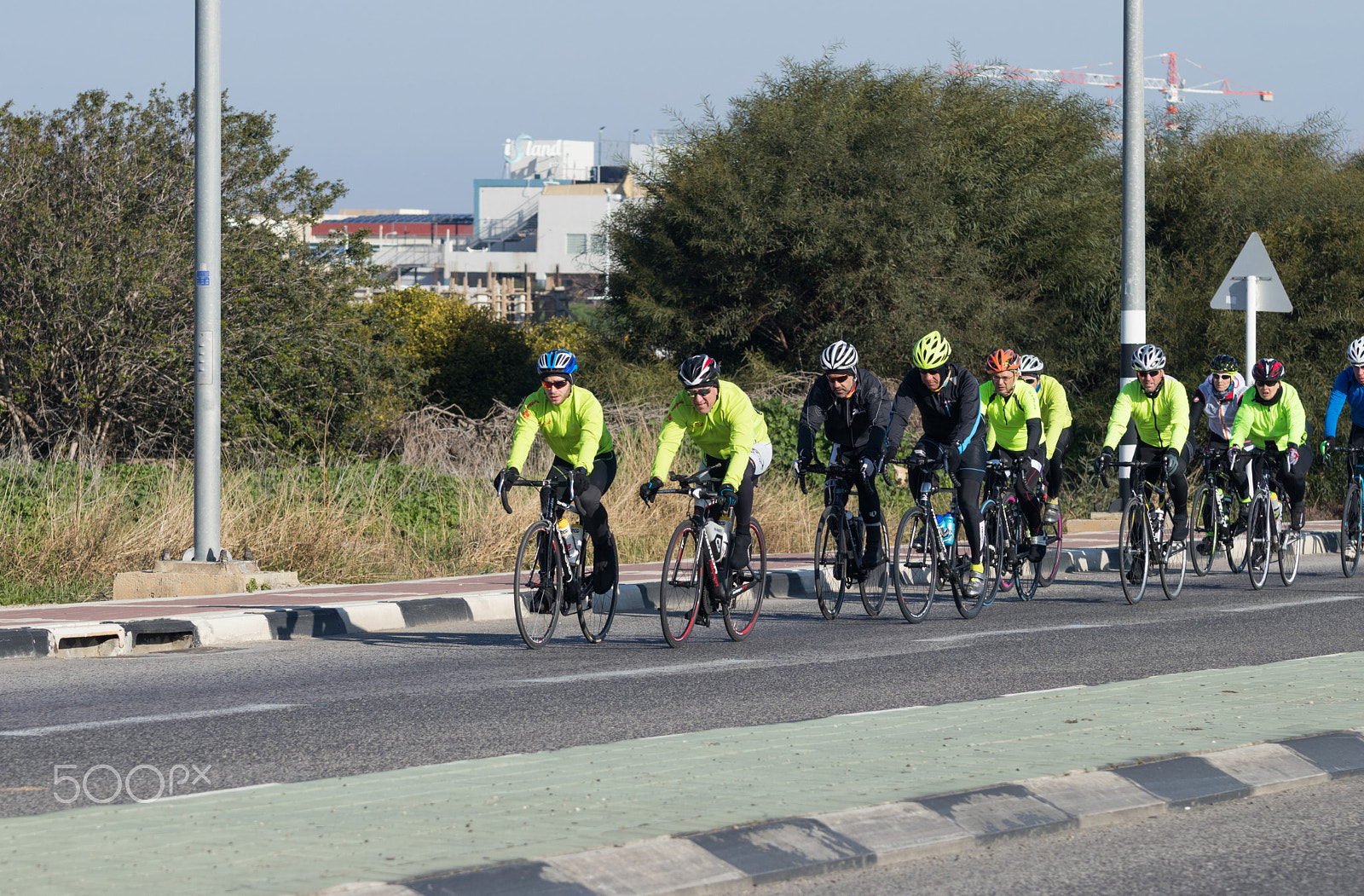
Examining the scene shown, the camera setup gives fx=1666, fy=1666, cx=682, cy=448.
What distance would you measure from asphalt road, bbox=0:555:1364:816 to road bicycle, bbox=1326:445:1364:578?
2.37m

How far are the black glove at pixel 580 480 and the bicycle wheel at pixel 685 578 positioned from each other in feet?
2.06

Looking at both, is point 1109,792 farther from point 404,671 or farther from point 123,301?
point 123,301

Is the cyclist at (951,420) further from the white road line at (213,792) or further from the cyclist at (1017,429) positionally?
the white road line at (213,792)

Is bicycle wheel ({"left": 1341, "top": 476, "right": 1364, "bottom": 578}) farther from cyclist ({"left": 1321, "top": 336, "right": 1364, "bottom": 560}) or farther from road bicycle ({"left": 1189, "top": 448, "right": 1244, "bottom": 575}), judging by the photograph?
road bicycle ({"left": 1189, "top": 448, "right": 1244, "bottom": 575})

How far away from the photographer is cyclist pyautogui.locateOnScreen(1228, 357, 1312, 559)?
14180 millimetres

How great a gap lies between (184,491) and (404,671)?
6.45 meters

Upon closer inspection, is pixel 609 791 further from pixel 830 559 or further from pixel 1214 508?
pixel 1214 508

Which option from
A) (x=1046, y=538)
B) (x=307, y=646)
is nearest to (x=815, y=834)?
(x=307, y=646)

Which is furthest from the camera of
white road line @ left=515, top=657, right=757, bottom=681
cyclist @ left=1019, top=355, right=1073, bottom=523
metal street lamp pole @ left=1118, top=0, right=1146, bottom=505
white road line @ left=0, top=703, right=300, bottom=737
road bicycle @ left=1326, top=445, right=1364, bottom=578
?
metal street lamp pole @ left=1118, top=0, right=1146, bottom=505

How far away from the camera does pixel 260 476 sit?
17.1m

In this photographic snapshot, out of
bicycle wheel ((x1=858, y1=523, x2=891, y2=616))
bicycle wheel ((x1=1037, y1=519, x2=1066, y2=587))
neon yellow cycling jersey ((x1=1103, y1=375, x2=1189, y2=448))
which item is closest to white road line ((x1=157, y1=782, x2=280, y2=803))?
bicycle wheel ((x1=858, y1=523, x2=891, y2=616))

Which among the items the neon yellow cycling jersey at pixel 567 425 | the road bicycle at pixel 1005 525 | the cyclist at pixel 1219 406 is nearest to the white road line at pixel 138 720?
the neon yellow cycling jersey at pixel 567 425

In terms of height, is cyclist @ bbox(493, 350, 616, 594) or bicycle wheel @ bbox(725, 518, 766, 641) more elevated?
cyclist @ bbox(493, 350, 616, 594)

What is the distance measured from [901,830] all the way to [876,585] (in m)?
6.81
